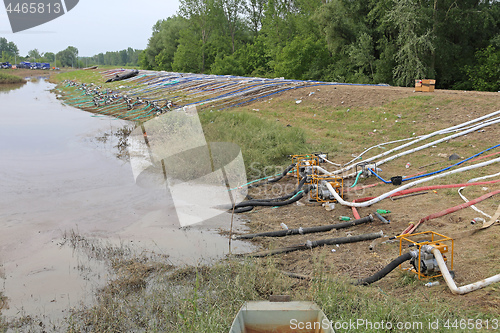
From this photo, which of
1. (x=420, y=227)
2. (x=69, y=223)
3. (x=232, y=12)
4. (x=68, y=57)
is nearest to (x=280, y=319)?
(x=420, y=227)

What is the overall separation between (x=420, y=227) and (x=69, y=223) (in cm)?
607

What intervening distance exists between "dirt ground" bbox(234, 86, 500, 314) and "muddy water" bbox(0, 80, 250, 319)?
3.64 feet

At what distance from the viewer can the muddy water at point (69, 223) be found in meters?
5.38

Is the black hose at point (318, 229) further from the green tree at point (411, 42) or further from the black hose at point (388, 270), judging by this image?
the green tree at point (411, 42)

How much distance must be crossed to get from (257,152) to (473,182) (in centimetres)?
512

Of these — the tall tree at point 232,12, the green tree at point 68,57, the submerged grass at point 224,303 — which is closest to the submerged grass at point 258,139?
the submerged grass at point 224,303

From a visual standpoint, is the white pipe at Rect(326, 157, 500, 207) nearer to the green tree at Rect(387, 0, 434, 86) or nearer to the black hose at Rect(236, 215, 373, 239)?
the black hose at Rect(236, 215, 373, 239)

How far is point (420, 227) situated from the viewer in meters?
6.00

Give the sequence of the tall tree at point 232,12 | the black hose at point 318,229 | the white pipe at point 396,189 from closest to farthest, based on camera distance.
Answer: the black hose at point 318,229, the white pipe at point 396,189, the tall tree at point 232,12

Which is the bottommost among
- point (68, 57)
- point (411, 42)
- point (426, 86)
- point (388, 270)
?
point (388, 270)

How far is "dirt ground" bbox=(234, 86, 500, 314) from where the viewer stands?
14.8 ft

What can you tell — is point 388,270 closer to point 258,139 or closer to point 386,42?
point 258,139

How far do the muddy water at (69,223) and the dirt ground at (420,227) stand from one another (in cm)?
111

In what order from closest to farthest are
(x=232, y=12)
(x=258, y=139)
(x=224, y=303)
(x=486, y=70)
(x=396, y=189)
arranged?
A: (x=224, y=303) → (x=396, y=189) → (x=258, y=139) → (x=486, y=70) → (x=232, y=12)
